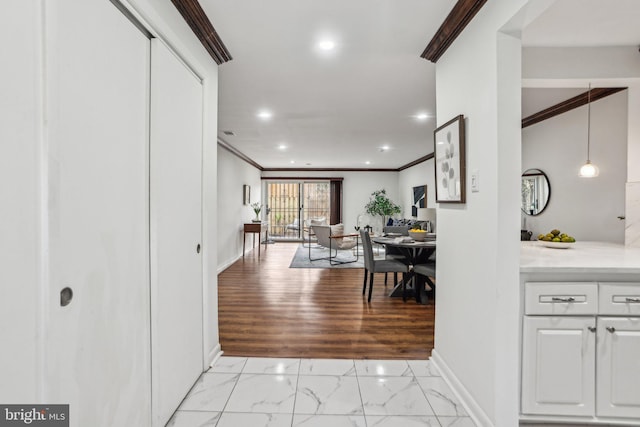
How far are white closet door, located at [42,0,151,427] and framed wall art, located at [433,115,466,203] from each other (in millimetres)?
1800

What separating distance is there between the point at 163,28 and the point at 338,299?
3298mm

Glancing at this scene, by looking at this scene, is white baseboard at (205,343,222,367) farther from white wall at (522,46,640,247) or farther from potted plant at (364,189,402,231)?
potted plant at (364,189,402,231)

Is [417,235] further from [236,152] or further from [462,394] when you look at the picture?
[236,152]

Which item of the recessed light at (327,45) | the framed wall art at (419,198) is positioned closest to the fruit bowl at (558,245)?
the recessed light at (327,45)

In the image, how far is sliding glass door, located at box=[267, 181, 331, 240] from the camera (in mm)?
9711

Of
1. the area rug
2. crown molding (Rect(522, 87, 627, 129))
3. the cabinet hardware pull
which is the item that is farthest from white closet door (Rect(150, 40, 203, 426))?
the area rug

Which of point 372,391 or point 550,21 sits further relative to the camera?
point 372,391

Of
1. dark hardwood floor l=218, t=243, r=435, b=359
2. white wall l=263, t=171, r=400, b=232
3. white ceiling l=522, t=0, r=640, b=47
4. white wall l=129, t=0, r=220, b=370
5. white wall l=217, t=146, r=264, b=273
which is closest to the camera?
white ceiling l=522, t=0, r=640, b=47

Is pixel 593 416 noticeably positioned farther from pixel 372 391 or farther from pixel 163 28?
pixel 163 28

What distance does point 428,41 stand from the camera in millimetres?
2186

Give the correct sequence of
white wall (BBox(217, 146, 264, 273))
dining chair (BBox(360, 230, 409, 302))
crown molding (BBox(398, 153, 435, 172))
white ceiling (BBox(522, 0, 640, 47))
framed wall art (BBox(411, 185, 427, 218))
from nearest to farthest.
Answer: white ceiling (BBox(522, 0, 640, 47)), dining chair (BBox(360, 230, 409, 302)), white wall (BBox(217, 146, 264, 273)), crown molding (BBox(398, 153, 435, 172)), framed wall art (BBox(411, 185, 427, 218))

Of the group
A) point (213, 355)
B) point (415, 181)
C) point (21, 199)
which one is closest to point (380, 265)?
point (213, 355)

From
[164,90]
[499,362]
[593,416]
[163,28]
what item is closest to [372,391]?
[499,362]

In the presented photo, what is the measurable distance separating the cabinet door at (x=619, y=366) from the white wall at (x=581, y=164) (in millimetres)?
1770
